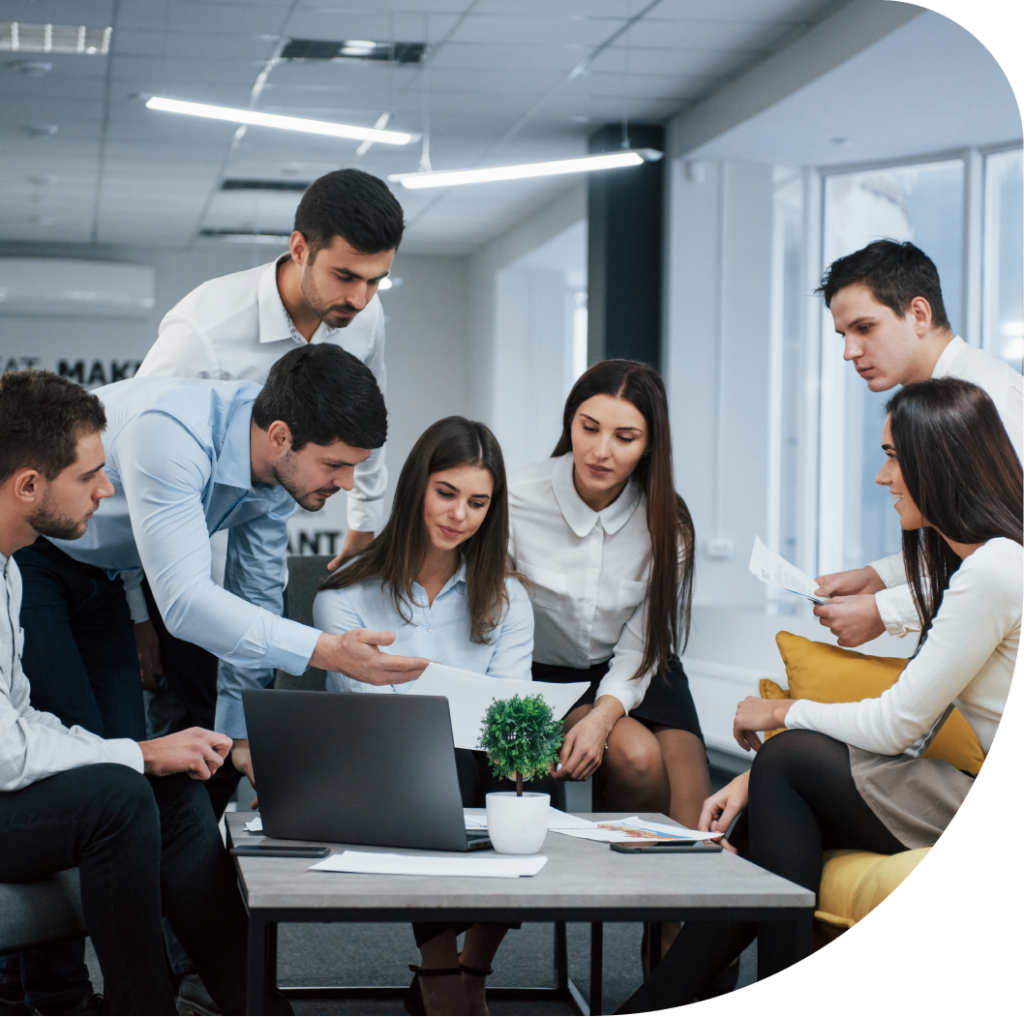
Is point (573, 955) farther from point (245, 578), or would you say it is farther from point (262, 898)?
point (262, 898)

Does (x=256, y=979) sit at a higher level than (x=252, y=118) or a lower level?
lower

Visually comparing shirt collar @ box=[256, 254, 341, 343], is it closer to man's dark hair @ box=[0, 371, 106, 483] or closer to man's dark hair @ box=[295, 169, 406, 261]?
man's dark hair @ box=[295, 169, 406, 261]

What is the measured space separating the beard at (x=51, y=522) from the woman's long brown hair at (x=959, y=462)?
125cm

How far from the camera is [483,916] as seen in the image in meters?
1.39

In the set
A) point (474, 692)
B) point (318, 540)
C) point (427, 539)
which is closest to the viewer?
point (474, 692)

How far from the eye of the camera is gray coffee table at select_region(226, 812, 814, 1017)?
53.7 inches

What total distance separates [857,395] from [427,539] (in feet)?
15.3

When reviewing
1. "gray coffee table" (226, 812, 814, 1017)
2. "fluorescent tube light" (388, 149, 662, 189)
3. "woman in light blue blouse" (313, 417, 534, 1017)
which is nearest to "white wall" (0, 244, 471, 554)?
"fluorescent tube light" (388, 149, 662, 189)

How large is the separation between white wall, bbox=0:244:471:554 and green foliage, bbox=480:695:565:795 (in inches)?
342

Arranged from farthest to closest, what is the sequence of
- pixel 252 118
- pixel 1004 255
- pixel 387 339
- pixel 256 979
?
pixel 387 339
pixel 1004 255
pixel 252 118
pixel 256 979

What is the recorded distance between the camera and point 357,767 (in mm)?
1623

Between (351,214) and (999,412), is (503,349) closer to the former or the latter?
(351,214)

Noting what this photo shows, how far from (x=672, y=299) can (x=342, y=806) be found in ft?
17.1

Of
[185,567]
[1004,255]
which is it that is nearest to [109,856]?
[185,567]
